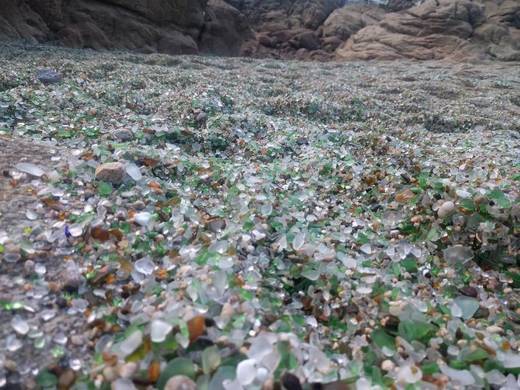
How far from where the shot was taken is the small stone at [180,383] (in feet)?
2.87

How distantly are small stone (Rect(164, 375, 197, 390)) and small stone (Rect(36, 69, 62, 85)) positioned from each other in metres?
3.85

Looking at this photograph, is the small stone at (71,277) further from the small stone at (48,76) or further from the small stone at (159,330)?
the small stone at (48,76)

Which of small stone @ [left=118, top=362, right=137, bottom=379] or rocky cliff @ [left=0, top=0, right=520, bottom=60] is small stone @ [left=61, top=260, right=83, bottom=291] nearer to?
small stone @ [left=118, top=362, right=137, bottom=379]

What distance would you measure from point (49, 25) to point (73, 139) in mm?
8653

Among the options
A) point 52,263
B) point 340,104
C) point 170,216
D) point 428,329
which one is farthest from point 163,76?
point 428,329

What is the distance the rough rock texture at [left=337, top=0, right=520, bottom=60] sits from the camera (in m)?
14.6

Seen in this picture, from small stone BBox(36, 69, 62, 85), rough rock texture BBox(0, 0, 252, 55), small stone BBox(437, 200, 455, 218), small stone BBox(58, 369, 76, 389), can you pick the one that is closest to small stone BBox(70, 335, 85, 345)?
small stone BBox(58, 369, 76, 389)

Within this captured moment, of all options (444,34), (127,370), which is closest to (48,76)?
(127,370)

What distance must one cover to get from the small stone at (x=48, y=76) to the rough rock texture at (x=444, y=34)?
1210 centimetres

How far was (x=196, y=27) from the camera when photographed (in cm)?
1348

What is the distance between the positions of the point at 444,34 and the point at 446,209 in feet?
52.7

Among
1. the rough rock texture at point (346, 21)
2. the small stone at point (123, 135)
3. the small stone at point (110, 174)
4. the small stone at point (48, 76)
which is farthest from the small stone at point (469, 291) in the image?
the rough rock texture at point (346, 21)

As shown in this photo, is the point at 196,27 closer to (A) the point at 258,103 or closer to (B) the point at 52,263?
(A) the point at 258,103

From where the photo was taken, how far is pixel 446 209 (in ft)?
5.73
